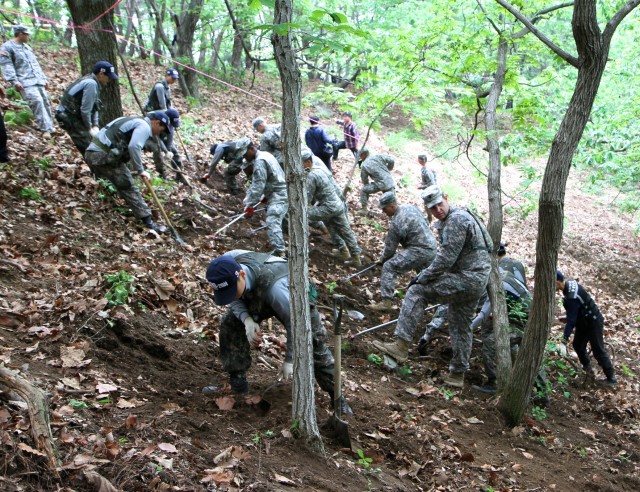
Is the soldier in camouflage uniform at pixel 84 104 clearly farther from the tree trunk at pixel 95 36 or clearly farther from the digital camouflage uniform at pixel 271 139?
the digital camouflage uniform at pixel 271 139

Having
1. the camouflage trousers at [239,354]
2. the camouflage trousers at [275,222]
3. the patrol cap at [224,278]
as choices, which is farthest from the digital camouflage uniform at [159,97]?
the patrol cap at [224,278]

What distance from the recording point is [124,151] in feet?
26.1

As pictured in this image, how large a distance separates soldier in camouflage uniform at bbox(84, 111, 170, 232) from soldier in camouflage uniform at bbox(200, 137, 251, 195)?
2505 millimetres

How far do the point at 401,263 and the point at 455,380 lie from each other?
7.72 ft

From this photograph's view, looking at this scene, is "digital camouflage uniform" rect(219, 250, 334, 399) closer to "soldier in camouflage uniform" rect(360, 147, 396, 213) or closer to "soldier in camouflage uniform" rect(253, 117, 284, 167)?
"soldier in camouflage uniform" rect(253, 117, 284, 167)

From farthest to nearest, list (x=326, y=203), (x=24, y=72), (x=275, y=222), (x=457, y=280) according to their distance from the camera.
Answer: (x=326, y=203), (x=24, y=72), (x=275, y=222), (x=457, y=280)

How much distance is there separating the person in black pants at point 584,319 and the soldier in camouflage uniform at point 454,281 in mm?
1744

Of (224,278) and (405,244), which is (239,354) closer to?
(224,278)

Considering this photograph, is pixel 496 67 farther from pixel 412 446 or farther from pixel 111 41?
pixel 111 41

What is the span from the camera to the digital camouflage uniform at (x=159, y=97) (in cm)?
1179

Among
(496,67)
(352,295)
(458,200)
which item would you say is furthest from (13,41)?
(458,200)

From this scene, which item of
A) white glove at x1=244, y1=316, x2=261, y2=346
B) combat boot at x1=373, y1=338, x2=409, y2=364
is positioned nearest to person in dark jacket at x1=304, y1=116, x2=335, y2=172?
combat boot at x1=373, y1=338, x2=409, y2=364

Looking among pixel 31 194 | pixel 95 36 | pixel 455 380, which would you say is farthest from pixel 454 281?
pixel 95 36

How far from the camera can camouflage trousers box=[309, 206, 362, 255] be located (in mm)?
9930
